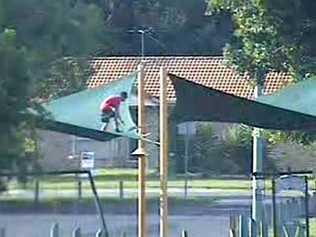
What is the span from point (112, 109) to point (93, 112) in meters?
0.38

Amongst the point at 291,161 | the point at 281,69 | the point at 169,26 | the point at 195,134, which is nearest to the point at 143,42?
the point at 169,26

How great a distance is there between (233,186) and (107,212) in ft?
88.7

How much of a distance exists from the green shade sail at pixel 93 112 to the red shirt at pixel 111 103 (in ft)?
0.20

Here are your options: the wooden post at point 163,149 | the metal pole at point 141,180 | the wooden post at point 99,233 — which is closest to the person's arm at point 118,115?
the metal pole at point 141,180

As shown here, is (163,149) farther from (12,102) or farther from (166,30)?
(166,30)

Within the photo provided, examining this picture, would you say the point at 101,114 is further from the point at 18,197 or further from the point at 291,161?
the point at 291,161

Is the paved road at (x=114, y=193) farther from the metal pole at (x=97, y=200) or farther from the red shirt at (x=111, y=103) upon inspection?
the red shirt at (x=111, y=103)

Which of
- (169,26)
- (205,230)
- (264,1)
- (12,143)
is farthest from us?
(169,26)

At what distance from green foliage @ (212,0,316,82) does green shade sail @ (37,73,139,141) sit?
298cm

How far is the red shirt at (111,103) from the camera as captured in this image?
13.6 metres

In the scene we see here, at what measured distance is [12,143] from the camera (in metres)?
8.84

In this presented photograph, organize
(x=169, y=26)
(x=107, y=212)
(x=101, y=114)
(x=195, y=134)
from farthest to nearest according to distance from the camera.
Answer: (x=169, y=26)
(x=195, y=134)
(x=107, y=212)
(x=101, y=114)

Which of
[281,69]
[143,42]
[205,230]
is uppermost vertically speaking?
[143,42]

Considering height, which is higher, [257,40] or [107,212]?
[257,40]
